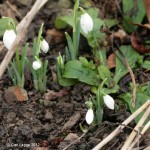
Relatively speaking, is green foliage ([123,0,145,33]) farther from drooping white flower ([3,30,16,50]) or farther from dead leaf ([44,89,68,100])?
drooping white flower ([3,30,16,50])

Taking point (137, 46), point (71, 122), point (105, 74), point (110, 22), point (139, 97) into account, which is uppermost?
point (110, 22)

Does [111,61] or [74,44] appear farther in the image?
[111,61]

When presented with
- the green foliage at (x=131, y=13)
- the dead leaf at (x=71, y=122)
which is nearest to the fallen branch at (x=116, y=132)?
the dead leaf at (x=71, y=122)

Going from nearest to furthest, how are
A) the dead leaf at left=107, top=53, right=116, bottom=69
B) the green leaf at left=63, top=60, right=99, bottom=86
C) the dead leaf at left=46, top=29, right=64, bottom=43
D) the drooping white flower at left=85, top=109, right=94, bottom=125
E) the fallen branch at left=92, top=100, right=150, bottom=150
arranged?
the fallen branch at left=92, top=100, right=150, bottom=150, the drooping white flower at left=85, top=109, right=94, bottom=125, the green leaf at left=63, top=60, right=99, bottom=86, the dead leaf at left=107, top=53, right=116, bottom=69, the dead leaf at left=46, top=29, right=64, bottom=43

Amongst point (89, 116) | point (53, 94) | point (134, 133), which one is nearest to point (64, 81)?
point (53, 94)

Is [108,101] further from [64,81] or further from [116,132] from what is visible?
[64,81]

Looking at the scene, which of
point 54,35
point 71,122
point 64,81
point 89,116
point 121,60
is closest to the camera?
point 89,116

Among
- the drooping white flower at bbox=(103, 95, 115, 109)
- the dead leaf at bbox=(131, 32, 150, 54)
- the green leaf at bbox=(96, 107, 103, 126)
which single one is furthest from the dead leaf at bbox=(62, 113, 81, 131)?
the dead leaf at bbox=(131, 32, 150, 54)
